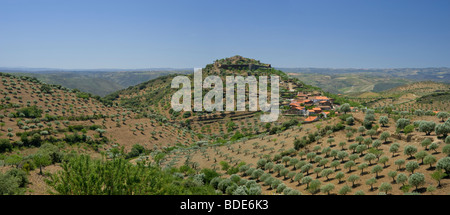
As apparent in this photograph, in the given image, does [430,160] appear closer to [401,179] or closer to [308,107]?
[401,179]

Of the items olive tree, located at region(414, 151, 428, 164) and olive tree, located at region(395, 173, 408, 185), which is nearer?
olive tree, located at region(395, 173, 408, 185)

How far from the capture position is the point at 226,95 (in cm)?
8762

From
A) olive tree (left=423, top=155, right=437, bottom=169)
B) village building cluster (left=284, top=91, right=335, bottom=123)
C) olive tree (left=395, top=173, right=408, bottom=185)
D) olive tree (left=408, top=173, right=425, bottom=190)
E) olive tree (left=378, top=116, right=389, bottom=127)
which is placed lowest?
village building cluster (left=284, top=91, right=335, bottom=123)

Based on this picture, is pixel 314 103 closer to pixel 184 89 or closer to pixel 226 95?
pixel 226 95

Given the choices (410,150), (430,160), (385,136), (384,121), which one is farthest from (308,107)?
(430,160)

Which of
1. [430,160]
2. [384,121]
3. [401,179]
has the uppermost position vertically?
[384,121]

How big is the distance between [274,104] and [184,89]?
41976 millimetres

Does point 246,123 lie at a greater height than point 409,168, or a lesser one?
lesser

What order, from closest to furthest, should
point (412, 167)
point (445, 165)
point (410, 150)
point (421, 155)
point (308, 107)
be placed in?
point (445, 165), point (412, 167), point (421, 155), point (410, 150), point (308, 107)

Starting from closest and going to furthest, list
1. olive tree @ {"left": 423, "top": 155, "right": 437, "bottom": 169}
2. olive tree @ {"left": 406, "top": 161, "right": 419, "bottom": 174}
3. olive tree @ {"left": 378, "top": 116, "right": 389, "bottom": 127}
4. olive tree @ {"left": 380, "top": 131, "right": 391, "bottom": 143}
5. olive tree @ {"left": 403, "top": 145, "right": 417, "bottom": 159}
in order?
olive tree @ {"left": 406, "top": 161, "right": 419, "bottom": 174} → olive tree @ {"left": 423, "top": 155, "right": 437, "bottom": 169} → olive tree @ {"left": 403, "top": 145, "right": 417, "bottom": 159} → olive tree @ {"left": 380, "top": 131, "right": 391, "bottom": 143} → olive tree @ {"left": 378, "top": 116, "right": 389, "bottom": 127}

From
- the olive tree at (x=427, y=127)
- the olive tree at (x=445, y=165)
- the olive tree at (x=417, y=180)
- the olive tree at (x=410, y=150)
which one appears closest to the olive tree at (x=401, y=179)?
the olive tree at (x=417, y=180)

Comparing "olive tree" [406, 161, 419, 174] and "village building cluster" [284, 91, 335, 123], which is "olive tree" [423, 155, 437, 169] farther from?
"village building cluster" [284, 91, 335, 123]

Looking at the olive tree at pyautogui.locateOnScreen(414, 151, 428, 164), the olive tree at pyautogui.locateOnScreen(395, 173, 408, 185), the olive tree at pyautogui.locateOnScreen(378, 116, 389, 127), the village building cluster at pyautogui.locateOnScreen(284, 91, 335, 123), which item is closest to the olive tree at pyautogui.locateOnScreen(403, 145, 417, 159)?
the olive tree at pyautogui.locateOnScreen(414, 151, 428, 164)
